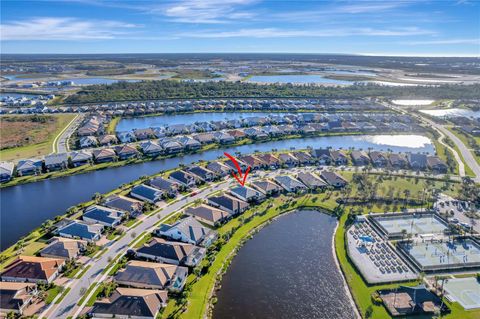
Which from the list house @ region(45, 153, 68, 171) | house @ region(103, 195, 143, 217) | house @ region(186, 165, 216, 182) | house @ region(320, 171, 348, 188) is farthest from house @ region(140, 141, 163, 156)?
house @ region(320, 171, 348, 188)

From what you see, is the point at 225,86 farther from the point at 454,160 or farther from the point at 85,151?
the point at 454,160

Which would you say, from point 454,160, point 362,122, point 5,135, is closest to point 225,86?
point 362,122

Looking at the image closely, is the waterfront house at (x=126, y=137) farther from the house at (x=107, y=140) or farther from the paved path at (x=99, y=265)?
the paved path at (x=99, y=265)

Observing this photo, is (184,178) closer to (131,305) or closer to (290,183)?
(290,183)

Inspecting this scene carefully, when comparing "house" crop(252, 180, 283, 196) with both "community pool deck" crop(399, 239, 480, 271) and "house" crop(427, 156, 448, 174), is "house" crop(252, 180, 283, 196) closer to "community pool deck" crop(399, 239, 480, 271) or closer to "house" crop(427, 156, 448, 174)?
"community pool deck" crop(399, 239, 480, 271)

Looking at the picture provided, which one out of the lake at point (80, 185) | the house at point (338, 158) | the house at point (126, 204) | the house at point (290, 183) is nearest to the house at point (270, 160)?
the house at point (290, 183)

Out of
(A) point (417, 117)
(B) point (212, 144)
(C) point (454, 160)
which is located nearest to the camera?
(C) point (454, 160)

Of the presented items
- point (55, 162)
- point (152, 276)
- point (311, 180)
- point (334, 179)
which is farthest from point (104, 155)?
point (334, 179)
